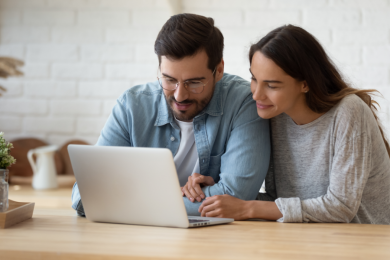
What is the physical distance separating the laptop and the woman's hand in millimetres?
73

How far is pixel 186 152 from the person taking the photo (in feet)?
4.66

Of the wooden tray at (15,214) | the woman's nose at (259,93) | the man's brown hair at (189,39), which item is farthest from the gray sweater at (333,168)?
the wooden tray at (15,214)

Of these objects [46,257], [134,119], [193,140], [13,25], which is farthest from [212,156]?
[13,25]

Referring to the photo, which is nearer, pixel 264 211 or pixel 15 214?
pixel 15 214

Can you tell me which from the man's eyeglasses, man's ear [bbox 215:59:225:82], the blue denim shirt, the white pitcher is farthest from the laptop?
the white pitcher

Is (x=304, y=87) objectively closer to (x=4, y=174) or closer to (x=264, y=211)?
(x=264, y=211)

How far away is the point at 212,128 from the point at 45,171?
103cm

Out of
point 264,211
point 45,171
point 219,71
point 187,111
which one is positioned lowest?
point 45,171

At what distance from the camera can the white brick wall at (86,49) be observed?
6.88 ft

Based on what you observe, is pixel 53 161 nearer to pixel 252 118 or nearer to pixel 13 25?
pixel 13 25

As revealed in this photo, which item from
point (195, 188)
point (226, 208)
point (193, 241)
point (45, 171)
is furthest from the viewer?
point (45, 171)

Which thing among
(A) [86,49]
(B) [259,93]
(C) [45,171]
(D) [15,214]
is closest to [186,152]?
(B) [259,93]

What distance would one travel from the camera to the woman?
115 centimetres

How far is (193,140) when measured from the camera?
4.67ft
